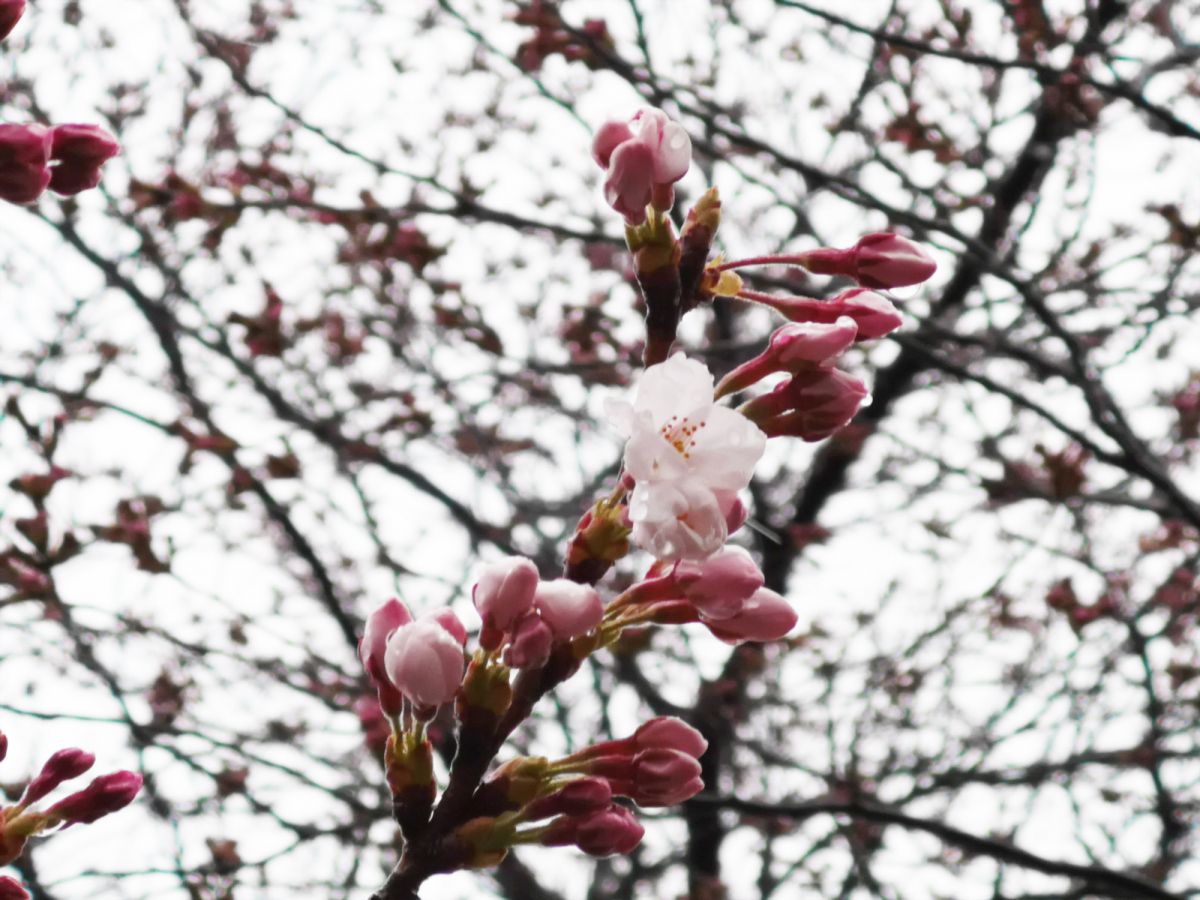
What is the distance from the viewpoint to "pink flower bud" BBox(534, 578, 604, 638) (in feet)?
3.21

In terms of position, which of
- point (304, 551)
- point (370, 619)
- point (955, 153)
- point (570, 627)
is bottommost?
point (570, 627)

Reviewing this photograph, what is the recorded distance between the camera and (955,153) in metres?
4.20

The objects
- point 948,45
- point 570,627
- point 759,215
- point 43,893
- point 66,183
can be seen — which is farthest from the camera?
point 759,215

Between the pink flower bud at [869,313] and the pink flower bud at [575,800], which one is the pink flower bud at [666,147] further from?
the pink flower bud at [575,800]

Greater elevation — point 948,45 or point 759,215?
point 759,215

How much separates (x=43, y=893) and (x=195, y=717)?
135 centimetres

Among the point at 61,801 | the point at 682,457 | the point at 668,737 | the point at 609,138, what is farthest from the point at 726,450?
the point at 61,801

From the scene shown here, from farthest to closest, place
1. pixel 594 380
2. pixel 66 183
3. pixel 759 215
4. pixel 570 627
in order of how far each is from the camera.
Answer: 1. pixel 759 215
2. pixel 594 380
3. pixel 66 183
4. pixel 570 627

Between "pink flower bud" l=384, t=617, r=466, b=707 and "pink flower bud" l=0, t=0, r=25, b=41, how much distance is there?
66 cm

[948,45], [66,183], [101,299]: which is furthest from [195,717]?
[948,45]

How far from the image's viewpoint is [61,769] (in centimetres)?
124

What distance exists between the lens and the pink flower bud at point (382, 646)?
1096 millimetres

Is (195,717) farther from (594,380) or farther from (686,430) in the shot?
(686,430)

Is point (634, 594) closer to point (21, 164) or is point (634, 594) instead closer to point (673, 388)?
point (673, 388)
